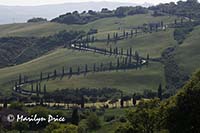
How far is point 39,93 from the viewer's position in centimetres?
16138

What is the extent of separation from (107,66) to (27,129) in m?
103

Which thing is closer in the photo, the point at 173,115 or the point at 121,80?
the point at 173,115

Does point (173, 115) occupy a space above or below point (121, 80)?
above

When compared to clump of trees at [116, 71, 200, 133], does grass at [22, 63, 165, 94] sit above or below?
below

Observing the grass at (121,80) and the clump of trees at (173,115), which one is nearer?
the clump of trees at (173,115)

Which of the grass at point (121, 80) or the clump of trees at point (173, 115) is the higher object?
the clump of trees at point (173, 115)

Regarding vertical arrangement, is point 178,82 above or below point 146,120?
below

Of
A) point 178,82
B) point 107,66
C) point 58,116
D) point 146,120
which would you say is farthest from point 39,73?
point 146,120

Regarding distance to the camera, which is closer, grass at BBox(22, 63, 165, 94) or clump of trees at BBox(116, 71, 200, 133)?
clump of trees at BBox(116, 71, 200, 133)

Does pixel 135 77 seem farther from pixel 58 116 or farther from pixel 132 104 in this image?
pixel 58 116

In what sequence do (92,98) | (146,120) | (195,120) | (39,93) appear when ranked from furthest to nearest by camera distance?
(39,93)
(92,98)
(146,120)
(195,120)

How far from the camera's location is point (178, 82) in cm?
17050

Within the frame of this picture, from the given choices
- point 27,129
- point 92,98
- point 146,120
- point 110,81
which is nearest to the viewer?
point 146,120

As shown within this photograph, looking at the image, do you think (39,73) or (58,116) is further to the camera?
(39,73)
